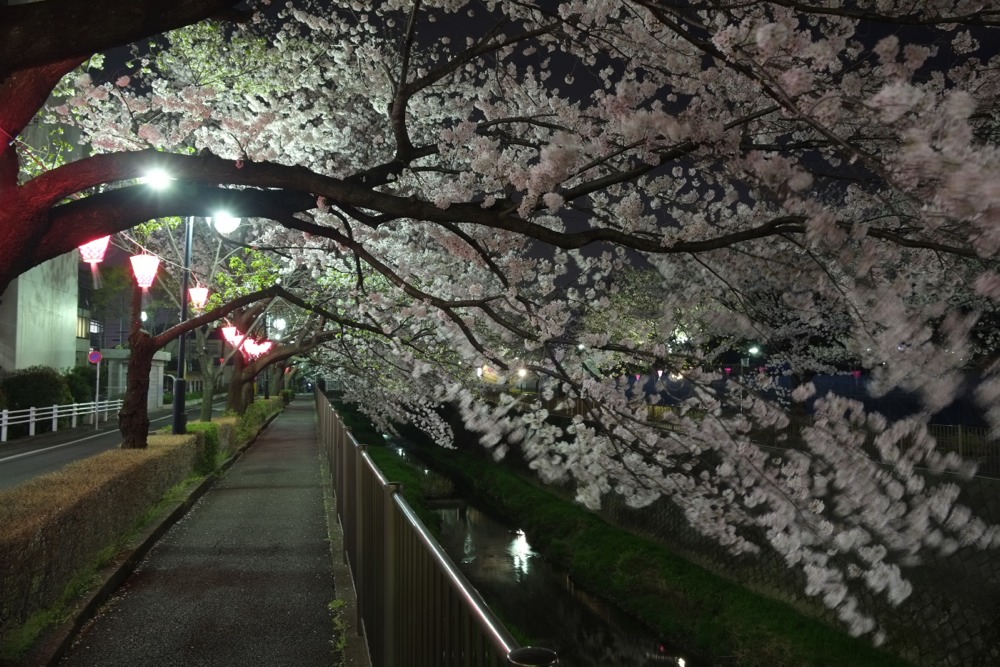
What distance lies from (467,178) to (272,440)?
19.5 meters

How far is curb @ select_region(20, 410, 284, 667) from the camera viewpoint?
16.6 feet

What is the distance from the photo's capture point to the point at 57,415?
26.6m

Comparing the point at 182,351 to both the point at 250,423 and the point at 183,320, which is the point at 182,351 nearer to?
the point at 183,320

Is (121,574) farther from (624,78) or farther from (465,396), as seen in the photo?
(624,78)

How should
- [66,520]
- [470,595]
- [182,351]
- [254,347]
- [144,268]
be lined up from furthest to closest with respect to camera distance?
[254,347] < [182,351] < [144,268] < [66,520] < [470,595]

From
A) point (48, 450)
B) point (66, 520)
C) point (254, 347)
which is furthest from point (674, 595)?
point (48, 450)

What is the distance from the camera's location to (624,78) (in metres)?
6.20

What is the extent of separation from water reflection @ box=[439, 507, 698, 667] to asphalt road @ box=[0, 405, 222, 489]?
9.61 meters

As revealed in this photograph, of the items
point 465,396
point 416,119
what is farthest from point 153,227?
point 465,396

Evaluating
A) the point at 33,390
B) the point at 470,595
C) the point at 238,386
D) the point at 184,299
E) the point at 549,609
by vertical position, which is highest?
the point at 184,299


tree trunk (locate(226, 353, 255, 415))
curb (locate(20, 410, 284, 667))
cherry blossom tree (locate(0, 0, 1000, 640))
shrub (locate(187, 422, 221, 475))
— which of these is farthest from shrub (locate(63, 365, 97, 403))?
cherry blossom tree (locate(0, 0, 1000, 640))

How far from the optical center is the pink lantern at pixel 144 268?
12.7 metres

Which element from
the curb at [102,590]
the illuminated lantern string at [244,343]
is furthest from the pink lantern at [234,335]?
the curb at [102,590]

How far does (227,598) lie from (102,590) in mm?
1073
